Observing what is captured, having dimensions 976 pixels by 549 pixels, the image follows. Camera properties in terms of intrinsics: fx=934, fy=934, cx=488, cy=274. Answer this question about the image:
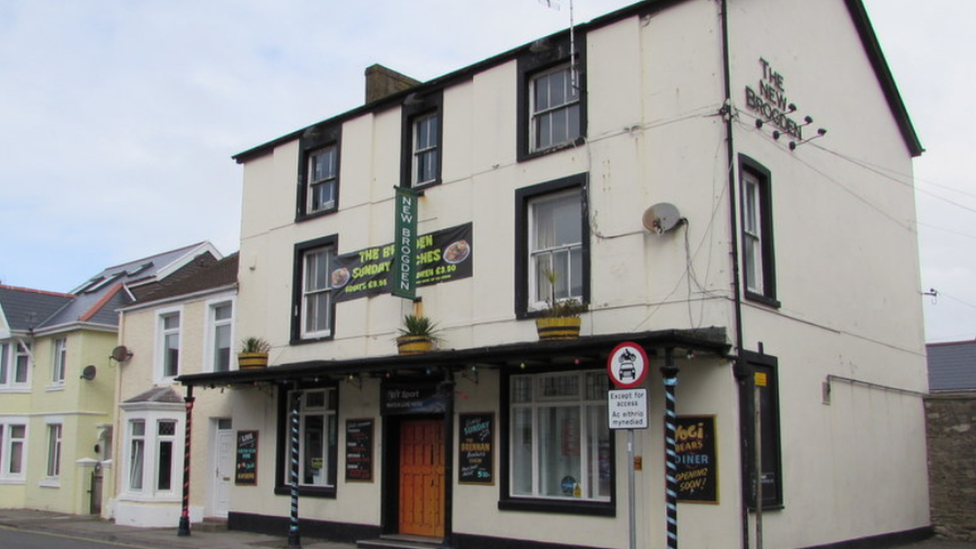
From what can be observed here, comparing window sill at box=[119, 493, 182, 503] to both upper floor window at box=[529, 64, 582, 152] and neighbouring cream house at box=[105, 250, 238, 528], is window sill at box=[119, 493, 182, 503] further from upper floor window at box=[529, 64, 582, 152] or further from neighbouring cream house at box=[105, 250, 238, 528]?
upper floor window at box=[529, 64, 582, 152]

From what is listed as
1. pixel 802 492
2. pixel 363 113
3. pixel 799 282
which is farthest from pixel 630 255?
pixel 363 113

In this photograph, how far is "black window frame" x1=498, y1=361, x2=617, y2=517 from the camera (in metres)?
13.7

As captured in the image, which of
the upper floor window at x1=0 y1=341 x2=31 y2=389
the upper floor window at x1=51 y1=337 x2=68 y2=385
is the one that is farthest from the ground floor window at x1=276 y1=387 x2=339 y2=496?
the upper floor window at x1=0 y1=341 x2=31 y2=389

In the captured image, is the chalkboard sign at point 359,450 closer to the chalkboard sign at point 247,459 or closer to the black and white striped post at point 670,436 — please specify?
the chalkboard sign at point 247,459

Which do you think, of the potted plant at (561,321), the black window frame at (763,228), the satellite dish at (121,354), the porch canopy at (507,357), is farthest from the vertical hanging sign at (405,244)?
the satellite dish at (121,354)

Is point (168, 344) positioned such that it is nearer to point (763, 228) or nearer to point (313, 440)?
point (313, 440)

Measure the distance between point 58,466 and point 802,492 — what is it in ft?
70.9

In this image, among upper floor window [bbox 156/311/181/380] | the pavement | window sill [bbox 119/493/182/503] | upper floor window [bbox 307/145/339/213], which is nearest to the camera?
the pavement

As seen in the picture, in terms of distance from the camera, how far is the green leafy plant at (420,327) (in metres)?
16.2

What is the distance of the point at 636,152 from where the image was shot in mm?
14242

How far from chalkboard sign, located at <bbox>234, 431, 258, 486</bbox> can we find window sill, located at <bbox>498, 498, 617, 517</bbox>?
267 inches

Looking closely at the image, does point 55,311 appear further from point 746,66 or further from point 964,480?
point 964,480

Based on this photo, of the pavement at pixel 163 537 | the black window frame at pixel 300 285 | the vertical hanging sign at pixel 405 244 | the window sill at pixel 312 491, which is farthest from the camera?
the black window frame at pixel 300 285

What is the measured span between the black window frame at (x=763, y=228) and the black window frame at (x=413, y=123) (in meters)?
5.90
